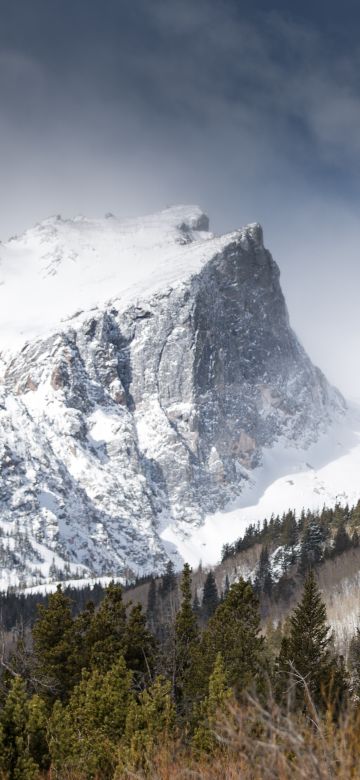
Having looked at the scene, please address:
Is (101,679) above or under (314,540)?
under

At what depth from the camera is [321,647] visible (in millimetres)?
35812

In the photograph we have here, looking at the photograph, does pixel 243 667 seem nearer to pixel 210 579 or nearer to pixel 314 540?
pixel 210 579

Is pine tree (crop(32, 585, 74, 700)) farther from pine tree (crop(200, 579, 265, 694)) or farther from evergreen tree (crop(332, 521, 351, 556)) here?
evergreen tree (crop(332, 521, 351, 556))

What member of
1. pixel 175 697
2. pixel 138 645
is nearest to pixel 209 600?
pixel 138 645

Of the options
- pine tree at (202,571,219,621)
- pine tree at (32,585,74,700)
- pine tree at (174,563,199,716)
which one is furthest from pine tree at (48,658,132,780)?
pine tree at (202,571,219,621)

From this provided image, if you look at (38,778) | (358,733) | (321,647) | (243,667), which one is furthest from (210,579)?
(358,733)

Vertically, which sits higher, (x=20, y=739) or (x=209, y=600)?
(x=209, y=600)

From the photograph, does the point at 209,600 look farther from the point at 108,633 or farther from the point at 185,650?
the point at 185,650

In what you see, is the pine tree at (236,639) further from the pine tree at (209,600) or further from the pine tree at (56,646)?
the pine tree at (209,600)

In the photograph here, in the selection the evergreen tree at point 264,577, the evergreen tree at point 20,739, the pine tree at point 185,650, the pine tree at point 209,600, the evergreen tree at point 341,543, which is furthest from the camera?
the evergreen tree at point 264,577

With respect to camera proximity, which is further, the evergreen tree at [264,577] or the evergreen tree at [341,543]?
the evergreen tree at [264,577]

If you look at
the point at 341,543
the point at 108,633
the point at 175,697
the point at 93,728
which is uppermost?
the point at 341,543

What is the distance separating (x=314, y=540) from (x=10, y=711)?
10617cm

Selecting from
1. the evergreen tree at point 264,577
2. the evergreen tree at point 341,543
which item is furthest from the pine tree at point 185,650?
the evergreen tree at point 341,543
